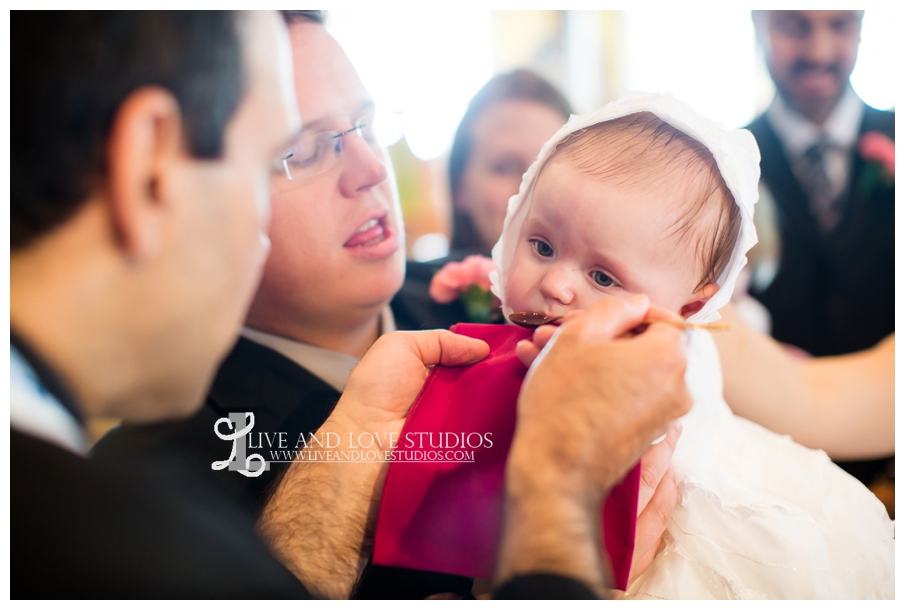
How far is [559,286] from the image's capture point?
1076 mm

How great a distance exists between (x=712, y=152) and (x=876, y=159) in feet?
2.87

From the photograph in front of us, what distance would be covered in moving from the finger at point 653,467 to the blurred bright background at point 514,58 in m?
0.63

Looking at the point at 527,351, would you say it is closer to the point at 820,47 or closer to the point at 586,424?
the point at 586,424

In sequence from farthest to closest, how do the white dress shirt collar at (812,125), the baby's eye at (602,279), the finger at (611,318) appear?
the white dress shirt collar at (812,125)
the baby's eye at (602,279)
the finger at (611,318)

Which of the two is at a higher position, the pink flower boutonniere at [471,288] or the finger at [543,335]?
the finger at [543,335]

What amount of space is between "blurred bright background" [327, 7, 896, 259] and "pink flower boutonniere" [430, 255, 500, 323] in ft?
0.29

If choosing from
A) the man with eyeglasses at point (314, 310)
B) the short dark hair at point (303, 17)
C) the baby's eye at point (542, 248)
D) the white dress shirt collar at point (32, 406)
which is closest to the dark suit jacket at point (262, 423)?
the man with eyeglasses at point (314, 310)

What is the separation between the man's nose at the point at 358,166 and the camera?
1.16 meters

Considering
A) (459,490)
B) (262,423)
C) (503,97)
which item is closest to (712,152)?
(503,97)

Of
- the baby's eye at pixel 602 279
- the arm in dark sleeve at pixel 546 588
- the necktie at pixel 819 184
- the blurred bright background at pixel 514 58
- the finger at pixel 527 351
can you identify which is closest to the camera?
the arm in dark sleeve at pixel 546 588

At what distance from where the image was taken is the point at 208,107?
0.89 m

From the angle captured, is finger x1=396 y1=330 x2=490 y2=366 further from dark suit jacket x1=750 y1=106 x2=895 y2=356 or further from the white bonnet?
dark suit jacket x1=750 y1=106 x2=895 y2=356

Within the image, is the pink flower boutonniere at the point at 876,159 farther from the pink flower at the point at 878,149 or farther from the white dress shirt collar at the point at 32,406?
the white dress shirt collar at the point at 32,406
